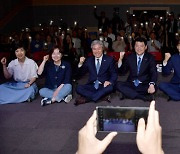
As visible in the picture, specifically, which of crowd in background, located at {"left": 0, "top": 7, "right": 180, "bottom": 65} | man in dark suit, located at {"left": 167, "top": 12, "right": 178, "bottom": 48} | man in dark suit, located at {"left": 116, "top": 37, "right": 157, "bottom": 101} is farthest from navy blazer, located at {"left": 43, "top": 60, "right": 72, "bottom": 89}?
man in dark suit, located at {"left": 167, "top": 12, "right": 178, "bottom": 48}

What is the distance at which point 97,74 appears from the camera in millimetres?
6059

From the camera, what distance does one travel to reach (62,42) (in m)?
8.76

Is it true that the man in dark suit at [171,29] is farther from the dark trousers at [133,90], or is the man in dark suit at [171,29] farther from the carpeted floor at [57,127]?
the dark trousers at [133,90]

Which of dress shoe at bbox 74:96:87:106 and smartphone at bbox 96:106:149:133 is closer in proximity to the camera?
smartphone at bbox 96:106:149:133

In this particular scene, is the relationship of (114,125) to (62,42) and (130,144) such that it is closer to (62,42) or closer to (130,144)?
(130,144)

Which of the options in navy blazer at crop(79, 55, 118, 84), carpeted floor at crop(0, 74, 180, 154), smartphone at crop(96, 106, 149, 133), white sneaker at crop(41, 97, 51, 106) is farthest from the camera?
navy blazer at crop(79, 55, 118, 84)

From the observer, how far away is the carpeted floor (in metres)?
4.14

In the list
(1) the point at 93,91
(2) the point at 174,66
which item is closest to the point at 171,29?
(2) the point at 174,66

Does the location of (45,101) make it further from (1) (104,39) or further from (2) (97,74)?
(1) (104,39)

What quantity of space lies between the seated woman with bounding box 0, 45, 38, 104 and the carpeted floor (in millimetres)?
171

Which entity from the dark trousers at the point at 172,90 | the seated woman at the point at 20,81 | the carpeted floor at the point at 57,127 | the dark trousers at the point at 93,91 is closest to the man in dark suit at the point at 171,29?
the carpeted floor at the point at 57,127

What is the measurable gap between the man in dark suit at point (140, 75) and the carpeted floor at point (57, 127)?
0.15 m

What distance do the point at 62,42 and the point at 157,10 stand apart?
206 inches

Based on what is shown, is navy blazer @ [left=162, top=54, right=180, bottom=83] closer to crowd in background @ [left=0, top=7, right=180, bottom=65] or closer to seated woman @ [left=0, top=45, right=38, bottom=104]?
seated woman @ [left=0, top=45, right=38, bottom=104]
